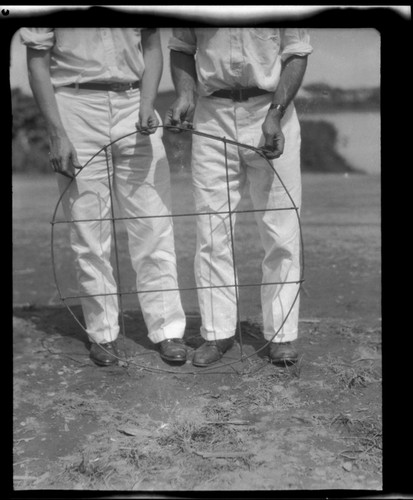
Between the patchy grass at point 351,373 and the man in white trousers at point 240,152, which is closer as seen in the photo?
the man in white trousers at point 240,152

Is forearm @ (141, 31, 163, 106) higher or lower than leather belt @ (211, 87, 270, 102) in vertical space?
higher

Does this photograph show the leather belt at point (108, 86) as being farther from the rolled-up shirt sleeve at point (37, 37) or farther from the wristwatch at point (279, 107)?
the wristwatch at point (279, 107)

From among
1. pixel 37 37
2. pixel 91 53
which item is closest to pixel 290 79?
pixel 91 53

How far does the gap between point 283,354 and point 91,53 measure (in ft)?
5.86

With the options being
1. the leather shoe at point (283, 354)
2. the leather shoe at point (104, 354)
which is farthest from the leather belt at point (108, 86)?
the leather shoe at point (283, 354)

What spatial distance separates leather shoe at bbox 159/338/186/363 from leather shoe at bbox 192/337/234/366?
→ 0.07 metres

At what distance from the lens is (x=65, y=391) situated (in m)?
3.31

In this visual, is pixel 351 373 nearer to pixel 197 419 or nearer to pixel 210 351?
pixel 210 351

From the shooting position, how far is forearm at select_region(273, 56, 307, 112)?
315 cm

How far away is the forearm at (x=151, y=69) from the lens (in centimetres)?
321

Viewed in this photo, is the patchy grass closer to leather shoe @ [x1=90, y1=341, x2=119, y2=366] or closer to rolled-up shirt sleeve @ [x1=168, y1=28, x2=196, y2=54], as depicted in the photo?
leather shoe @ [x1=90, y1=341, x2=119, y2=366]

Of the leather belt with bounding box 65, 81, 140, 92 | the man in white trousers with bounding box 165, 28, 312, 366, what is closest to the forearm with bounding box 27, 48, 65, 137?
the leather belt with bounding box 65, 81, 140, 92
